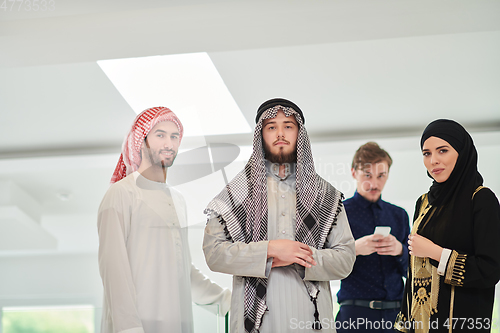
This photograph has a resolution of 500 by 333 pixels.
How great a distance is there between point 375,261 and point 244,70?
1.23m

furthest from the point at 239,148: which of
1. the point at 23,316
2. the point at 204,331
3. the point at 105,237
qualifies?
the point at 23,316

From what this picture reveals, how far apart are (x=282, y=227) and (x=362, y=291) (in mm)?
663

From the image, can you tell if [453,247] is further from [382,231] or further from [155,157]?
[155,157]

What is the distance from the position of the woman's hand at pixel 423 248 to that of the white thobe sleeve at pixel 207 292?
0.89m

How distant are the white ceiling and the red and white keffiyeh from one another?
0.36 ft

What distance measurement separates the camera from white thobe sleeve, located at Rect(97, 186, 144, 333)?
204 cm

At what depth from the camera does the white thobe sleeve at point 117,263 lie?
204 cm

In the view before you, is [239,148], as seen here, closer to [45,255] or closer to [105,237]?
A: [105,237]

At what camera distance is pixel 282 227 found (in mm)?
2029

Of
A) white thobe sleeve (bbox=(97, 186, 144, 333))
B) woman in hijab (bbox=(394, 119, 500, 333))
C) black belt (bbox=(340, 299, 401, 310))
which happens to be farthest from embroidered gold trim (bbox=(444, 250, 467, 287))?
white thobe sleeve (bbox=(97, 186, 144, 333))

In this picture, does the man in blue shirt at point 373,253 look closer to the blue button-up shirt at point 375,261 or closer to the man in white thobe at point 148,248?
the blue button-up shirt at point 375,261

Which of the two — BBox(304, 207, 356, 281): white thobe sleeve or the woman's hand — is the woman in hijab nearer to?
the woman's hand

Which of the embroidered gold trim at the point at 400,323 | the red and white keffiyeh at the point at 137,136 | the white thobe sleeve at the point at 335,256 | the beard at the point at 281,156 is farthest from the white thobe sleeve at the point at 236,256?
the embroidered gold trim at the point at 400,323

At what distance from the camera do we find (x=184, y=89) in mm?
2537
